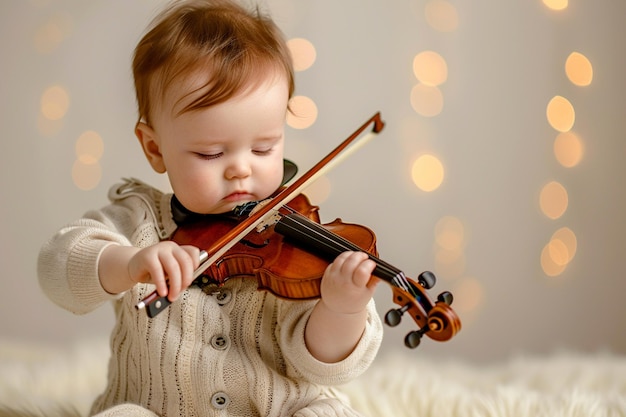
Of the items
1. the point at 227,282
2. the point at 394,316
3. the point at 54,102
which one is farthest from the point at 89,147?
the point at 394,316

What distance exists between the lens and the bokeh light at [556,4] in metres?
1.99

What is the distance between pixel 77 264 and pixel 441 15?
1265mm

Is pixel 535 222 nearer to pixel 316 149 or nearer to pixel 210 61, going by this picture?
pixel 316 149

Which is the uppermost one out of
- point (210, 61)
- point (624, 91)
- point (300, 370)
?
Answer: point (624, 91)

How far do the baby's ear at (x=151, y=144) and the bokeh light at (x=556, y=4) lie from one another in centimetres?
117

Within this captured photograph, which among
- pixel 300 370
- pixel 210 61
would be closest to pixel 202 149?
pixel 210 61

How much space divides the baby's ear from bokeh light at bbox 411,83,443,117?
99 centimetres

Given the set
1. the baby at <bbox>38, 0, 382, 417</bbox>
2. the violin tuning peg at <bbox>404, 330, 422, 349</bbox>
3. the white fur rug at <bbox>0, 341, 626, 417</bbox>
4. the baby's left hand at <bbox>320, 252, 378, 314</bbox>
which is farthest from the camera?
the white fur rug at <bbox>0, 341, 626, 417</bbox>

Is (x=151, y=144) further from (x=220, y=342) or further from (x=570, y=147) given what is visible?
(x=570, y=147)

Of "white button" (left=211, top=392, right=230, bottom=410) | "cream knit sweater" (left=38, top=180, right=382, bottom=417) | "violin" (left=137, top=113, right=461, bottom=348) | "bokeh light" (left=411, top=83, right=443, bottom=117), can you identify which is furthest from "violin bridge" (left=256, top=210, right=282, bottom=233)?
"bokeh light" (left=411, top=83, right=443, bottom=117)

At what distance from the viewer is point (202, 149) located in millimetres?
1109

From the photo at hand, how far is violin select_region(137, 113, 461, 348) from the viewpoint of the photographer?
1016 mm

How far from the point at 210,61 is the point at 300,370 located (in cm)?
44

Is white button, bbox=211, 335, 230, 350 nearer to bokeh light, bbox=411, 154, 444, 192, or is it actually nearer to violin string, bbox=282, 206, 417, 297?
violin string, bbox=282, 206, 417, 297
